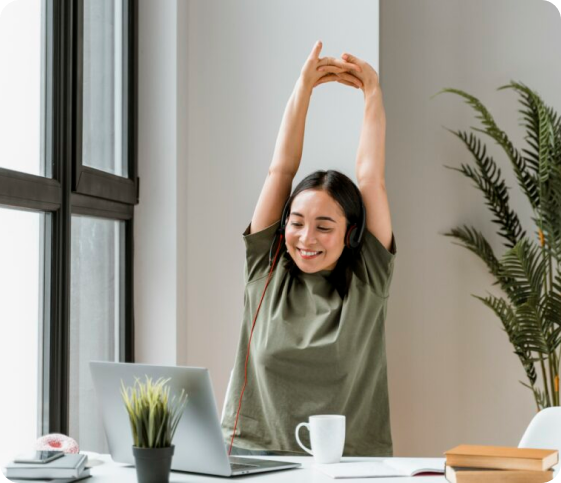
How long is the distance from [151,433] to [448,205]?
83.5 inches

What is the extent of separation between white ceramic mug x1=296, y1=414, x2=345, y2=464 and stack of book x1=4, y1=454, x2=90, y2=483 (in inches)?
17.8

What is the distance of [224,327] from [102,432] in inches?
21.6

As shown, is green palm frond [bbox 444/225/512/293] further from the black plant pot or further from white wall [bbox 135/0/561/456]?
the black plant pot

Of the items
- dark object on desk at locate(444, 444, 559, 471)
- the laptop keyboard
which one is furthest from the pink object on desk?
dark object on desk at locate(444, 444, 559, 471)

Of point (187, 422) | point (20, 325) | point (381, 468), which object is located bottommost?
point (381, 468)

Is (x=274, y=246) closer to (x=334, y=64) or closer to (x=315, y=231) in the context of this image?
(x=315, y=231)

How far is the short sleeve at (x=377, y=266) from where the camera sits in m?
2.19

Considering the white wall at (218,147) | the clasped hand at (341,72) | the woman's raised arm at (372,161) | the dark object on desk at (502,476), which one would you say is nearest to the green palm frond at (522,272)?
the white wall at (218,147)

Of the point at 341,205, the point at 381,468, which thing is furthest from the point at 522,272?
the point at 381,468

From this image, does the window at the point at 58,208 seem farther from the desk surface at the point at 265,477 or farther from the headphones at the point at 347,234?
the headphones at the point at 347,234

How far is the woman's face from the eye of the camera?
2.13 meters

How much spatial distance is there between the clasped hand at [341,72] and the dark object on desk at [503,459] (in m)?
1.31

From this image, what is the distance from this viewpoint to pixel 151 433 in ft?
4.25

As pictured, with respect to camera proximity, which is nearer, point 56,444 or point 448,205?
point 56,444
